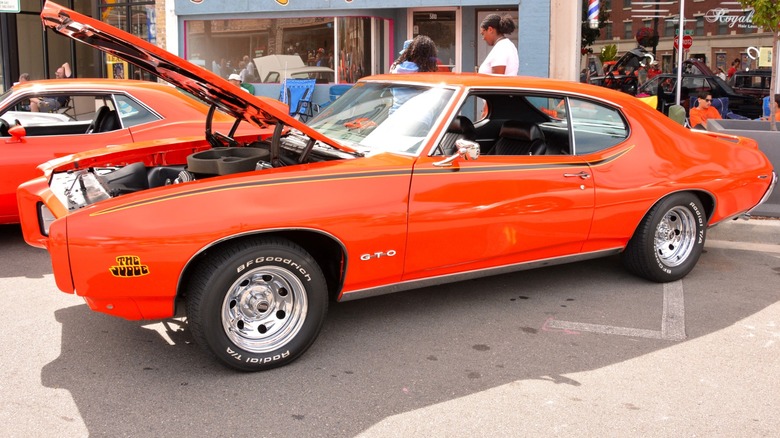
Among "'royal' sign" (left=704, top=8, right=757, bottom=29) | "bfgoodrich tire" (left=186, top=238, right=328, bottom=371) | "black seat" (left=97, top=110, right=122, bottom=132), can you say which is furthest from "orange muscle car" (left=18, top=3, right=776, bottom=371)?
"'royal' sign" (left=704, top=8, right=757, bottom=29)

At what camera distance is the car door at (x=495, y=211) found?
4.41 m

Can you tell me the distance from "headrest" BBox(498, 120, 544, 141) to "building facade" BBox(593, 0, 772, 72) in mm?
16135

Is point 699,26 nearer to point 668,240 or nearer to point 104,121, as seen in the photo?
point 668,240

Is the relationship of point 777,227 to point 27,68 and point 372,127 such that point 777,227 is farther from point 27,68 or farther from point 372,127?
point 27,68

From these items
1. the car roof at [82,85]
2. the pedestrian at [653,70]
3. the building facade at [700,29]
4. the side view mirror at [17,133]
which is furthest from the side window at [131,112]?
the pedestrian at [653,70]

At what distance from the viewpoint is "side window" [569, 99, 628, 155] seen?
5.23 m

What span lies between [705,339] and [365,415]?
226cm

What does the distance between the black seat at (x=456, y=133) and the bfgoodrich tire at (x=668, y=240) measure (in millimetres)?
1370

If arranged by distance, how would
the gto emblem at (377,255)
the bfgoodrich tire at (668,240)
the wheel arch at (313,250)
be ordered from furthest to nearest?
the bfgoodrich tire at (668,240) < the gto emblem at (377,255) < the wheel arch at (313,250)

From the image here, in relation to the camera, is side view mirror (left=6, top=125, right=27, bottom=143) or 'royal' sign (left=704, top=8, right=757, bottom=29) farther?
'royal' sign (left=704, top=8, right=757, bottom=29)

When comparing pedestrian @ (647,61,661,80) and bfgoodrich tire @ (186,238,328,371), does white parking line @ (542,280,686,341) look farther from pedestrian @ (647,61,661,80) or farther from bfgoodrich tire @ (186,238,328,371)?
pedestrian @ (647,61,661,80)

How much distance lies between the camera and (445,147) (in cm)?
488

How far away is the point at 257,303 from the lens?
402cm

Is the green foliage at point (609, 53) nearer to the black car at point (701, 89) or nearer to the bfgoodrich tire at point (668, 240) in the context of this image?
the black car at point (701, 89)
